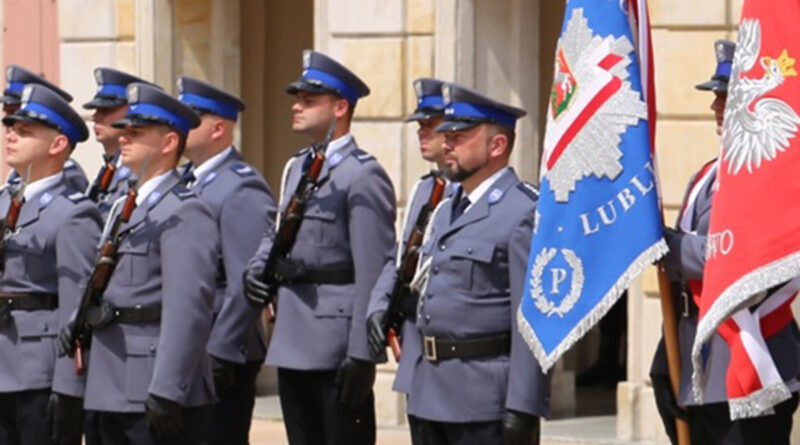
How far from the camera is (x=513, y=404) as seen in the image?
8711 millimetres

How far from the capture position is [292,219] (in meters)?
10.3

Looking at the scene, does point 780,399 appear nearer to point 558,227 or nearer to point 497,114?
point 558,227

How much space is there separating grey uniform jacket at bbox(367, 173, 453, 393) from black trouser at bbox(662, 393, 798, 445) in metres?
1.22

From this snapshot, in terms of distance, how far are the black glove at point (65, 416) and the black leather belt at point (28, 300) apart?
47cm

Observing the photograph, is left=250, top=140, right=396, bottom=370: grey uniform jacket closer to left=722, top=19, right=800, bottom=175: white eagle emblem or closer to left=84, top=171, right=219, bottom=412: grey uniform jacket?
left=84, top=171, right=219, bottom=412: grey uniform jacket

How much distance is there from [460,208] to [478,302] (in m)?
0.44

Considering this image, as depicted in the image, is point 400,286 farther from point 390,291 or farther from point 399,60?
point 399,60

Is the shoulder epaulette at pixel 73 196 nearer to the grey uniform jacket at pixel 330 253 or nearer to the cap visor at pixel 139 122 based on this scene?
the cap visor at pixel 139 122

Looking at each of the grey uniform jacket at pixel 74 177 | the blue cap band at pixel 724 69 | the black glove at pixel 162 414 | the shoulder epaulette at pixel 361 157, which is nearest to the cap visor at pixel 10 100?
the grey uniform jacket at pixel 74 177

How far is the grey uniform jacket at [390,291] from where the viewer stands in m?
9.30

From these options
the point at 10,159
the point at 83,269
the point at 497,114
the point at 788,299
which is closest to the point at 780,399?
the point at 788,299

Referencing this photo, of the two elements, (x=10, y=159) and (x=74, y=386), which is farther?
(x=10, y=159)

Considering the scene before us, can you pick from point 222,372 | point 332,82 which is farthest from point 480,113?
point 222,372

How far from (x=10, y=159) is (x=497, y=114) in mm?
2179
